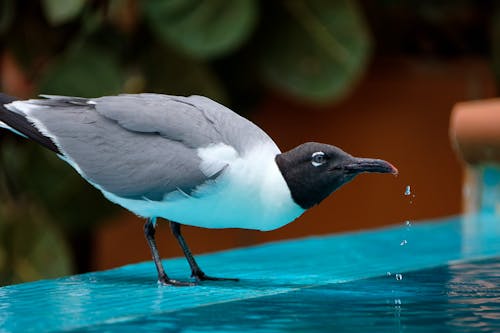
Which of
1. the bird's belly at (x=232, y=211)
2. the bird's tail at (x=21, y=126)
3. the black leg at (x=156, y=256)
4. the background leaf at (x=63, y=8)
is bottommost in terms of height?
the black leg at (x=156, y=256)

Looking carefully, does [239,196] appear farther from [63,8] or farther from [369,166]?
[63,8]

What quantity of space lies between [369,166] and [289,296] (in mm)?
253

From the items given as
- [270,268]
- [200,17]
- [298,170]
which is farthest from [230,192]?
[200,17]

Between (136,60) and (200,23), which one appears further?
(136,60)

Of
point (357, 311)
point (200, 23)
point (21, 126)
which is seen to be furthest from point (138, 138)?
point (200, 23)

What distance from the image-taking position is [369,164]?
4.99ft

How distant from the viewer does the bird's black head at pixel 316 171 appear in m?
1.54

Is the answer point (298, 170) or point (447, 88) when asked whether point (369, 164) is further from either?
point (447, 88)

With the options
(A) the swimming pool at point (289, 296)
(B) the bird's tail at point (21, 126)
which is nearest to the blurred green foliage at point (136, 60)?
(A) the swimming pool at point (289, 296)

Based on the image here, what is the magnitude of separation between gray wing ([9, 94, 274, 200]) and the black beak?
17 cm

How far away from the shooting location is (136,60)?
13.7 ft

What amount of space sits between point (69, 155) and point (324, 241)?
1.04 m

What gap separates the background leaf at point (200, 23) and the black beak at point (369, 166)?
7.21ft

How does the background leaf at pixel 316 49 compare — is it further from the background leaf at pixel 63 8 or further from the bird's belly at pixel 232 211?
the bird's belly at pixel 232 211
